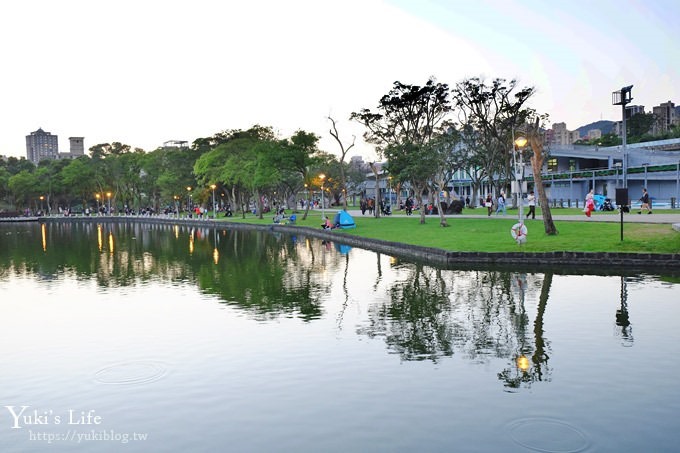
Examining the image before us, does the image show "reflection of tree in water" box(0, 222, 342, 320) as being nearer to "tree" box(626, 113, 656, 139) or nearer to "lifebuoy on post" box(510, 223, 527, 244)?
"lifebuoy on post" box(510, 223, 527, 244)

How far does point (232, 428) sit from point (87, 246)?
4063 cm

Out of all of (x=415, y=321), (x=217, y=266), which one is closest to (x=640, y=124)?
(x=217, y=266)

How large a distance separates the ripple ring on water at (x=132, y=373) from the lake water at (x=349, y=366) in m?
0.06

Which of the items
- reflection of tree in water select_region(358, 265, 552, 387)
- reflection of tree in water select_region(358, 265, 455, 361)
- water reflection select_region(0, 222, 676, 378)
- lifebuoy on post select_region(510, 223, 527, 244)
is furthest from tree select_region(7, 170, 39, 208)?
reflection of tree in water select_region(358, 265, 455, 361)

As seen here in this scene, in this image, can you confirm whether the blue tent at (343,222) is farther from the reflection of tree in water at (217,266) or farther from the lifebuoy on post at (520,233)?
the lifebuoy on post at (520,233)

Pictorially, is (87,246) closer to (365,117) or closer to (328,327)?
(365,117)

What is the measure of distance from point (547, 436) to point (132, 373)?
777 cm

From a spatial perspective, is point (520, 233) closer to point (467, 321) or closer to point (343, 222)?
point (467, 321)

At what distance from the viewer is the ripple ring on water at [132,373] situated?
34.7ft

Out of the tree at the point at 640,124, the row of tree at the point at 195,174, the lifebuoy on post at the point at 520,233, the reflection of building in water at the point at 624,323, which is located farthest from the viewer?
the tree at the point at 640,124

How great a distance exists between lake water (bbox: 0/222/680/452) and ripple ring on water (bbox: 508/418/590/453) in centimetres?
3

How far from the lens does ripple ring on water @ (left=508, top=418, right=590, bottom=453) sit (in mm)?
7398

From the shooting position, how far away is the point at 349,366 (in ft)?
36.4

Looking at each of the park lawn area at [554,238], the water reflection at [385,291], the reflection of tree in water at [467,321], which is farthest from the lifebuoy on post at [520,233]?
the reflection of tree in water at [467,321]
